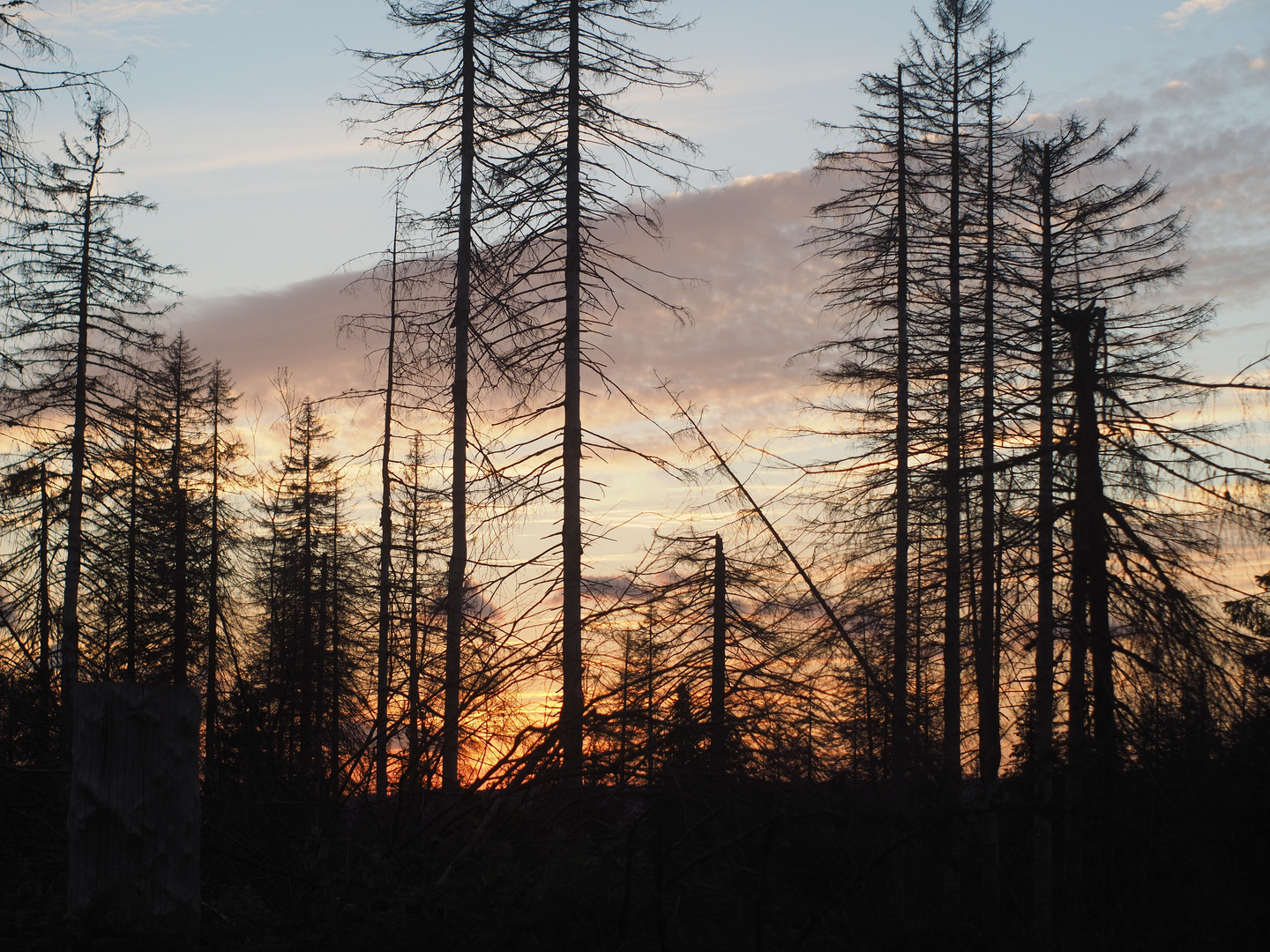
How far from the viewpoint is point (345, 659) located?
1100 inches

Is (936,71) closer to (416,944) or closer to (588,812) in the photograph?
(588,812)

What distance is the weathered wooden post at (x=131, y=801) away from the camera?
3967 mm

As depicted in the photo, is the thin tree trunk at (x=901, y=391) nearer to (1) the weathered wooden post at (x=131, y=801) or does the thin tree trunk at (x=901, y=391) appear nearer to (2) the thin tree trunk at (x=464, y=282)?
(2) the thin tree trunk at (x=464, y=282)

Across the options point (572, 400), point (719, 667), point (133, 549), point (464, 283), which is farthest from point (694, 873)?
point (133, 549)

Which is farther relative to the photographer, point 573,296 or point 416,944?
point 573,296

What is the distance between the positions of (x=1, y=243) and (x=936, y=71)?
1956cm

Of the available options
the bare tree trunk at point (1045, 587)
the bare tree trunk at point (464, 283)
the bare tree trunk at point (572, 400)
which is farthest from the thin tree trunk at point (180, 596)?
the bare tree trunk at point (1045, 587)

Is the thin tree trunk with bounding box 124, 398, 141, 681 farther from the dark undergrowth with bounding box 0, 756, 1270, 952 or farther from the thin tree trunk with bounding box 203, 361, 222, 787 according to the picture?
the dark undergrowth with bounding box 0, 756, 1270, 952

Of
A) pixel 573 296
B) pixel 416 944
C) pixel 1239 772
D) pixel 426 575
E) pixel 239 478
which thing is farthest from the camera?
pixel 239 478

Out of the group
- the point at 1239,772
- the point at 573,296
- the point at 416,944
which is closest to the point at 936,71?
the point at 573,296

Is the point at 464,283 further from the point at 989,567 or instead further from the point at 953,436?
the point at 989,567

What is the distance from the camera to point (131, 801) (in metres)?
3.97

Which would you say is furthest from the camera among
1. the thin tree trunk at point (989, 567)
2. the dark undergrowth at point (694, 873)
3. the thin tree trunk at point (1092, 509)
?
the thin tree trunk at point (989, 567)

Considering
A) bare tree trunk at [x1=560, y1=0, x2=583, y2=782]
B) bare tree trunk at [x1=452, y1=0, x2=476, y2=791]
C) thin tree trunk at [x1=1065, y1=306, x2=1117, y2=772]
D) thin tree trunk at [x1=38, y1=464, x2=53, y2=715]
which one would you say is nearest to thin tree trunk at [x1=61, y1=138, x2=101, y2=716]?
thin tree trunk at [x1=38, y1=464, x2=53, y2=715]
